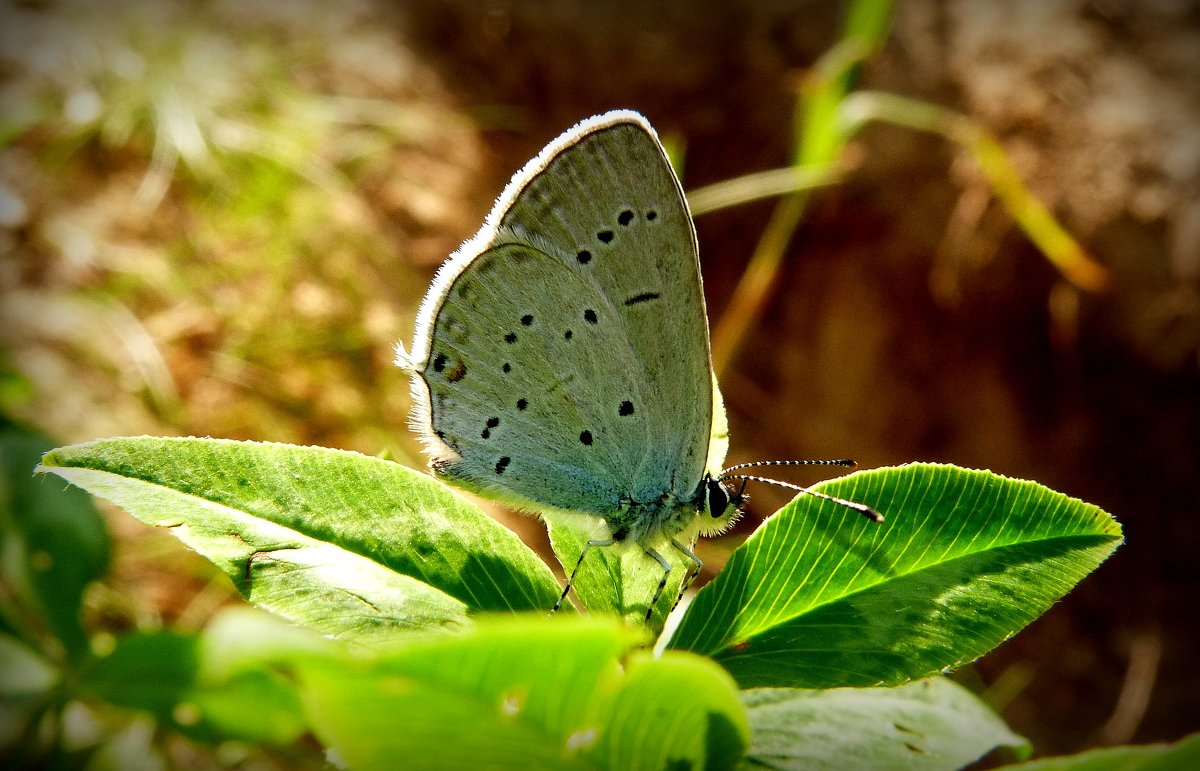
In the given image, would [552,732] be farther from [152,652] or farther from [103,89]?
[103,89]

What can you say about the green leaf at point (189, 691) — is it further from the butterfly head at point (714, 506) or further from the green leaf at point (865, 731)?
the butterfly head at point (714, 506)

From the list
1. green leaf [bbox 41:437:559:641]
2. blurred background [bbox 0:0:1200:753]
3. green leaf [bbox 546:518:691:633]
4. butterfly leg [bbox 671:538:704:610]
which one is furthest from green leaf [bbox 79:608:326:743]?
blurred background [bbox 0:0:1200:753]

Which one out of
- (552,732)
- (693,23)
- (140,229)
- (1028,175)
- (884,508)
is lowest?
(552,732)

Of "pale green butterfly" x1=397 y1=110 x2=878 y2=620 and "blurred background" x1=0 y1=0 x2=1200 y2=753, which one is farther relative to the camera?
"blurred background" x1=0 y1=0 x2=1200 y2=753

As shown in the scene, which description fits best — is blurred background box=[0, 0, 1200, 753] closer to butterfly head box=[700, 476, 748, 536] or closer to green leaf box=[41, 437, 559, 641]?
butterfly head box=[700, 476, 748, 536]

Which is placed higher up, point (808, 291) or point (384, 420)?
point (808, 291)

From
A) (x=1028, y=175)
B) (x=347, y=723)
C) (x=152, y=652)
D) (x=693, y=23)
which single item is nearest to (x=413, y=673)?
(x=347, y=723)

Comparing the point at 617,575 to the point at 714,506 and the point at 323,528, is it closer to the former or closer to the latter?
the point at 714,506
